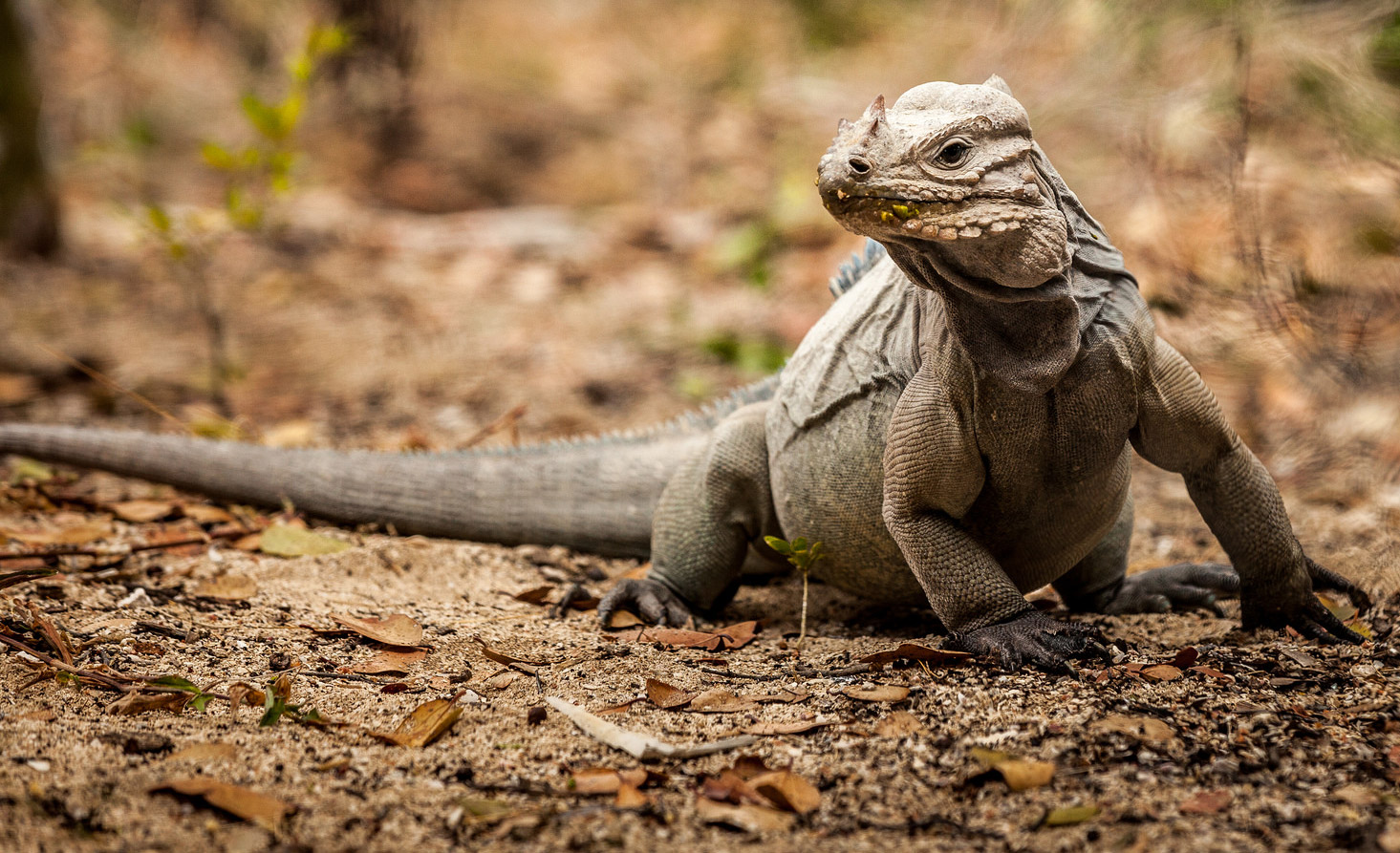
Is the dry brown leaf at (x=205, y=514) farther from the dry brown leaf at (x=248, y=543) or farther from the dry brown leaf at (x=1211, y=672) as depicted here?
the dry brown leaf at (x=1211, y=672)

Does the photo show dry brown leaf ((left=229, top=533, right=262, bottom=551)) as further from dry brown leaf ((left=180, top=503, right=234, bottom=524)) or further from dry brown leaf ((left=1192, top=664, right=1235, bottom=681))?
dry brown leaf ((left=1192, top=664, right=1235, bottom=681))

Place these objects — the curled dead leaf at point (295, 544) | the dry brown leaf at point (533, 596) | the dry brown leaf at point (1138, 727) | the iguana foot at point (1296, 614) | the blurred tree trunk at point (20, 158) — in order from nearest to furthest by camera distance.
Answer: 1. the dry brown leaf at point (1138, 727)
2. the iguana foot at point (1296, 614)
3. the dry brown leaf at point (533, 596)
4. the curled dead leaf at point (295, 544)
5. the blurred tree trunk at point (20, 158)

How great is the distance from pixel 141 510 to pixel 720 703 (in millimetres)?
3408

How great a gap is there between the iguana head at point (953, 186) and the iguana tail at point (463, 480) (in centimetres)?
215

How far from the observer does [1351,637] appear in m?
3.74

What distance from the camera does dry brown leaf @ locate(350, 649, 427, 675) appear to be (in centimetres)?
359

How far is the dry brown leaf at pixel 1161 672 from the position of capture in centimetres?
330

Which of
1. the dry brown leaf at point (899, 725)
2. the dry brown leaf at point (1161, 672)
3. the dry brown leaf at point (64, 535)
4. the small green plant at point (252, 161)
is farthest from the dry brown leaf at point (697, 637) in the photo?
the small green plant at point (252, 161)

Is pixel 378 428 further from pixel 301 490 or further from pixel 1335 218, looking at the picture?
pixel 1335 218

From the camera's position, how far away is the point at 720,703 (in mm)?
3301

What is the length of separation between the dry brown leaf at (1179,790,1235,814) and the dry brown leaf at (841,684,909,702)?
838 mm

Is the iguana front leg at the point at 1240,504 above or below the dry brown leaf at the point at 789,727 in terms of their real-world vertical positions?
above

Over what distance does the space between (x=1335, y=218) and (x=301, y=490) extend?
6384 millimetres

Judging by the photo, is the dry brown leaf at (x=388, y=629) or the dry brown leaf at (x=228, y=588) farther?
the dry brown leaf at (x=228, y=588)
